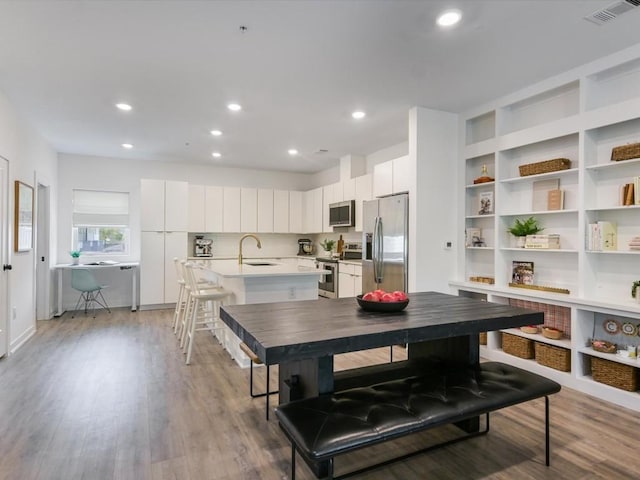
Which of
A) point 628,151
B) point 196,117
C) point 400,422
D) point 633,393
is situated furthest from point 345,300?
point 196,117

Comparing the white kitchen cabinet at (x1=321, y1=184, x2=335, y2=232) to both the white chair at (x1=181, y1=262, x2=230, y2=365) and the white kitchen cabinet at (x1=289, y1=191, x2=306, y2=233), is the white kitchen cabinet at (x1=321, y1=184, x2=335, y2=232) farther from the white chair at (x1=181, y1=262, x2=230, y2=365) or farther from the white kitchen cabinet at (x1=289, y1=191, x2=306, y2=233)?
the white chair at (x1=181, y1=262, x2=230, y2=365)

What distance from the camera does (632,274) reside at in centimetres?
306

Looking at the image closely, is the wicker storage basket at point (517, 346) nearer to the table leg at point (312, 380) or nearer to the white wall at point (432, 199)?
the white wall at point (432, 199)

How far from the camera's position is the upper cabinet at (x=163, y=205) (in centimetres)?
648

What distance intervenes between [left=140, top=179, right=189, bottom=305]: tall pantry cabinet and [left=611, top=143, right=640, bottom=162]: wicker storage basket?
240 inches

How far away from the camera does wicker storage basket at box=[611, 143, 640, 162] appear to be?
9.47 feet

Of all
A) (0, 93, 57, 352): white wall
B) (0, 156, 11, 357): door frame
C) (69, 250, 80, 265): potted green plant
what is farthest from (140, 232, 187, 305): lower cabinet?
(0, 156, 11, 357): door frame

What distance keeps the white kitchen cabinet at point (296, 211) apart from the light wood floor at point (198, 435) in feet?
14.9

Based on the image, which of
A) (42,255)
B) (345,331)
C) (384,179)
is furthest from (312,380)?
(42,255)

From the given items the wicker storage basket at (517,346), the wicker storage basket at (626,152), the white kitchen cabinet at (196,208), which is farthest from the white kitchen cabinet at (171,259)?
the wicker storage basket at (626,152)

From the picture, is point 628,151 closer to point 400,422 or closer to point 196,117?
point 400,422

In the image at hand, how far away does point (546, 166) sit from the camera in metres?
3.53

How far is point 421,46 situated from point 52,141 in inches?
219

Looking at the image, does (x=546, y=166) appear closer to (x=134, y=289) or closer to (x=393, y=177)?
(x=393, y=177)
